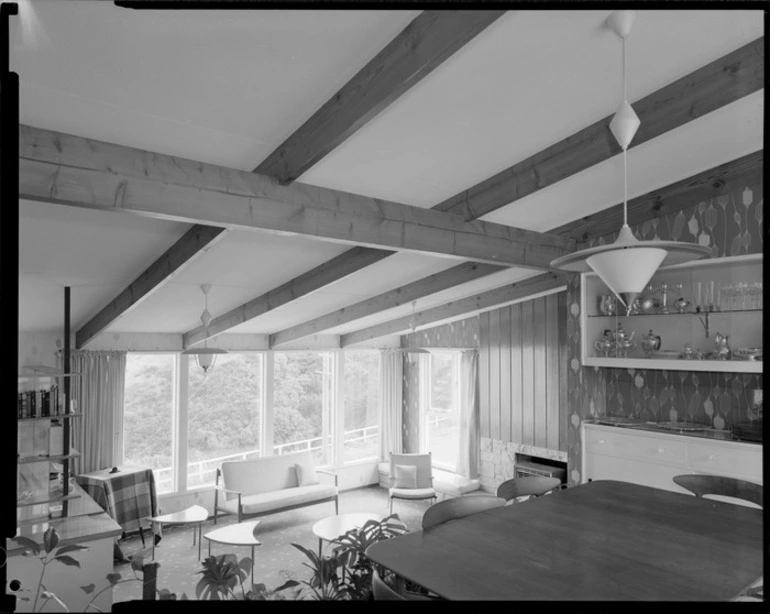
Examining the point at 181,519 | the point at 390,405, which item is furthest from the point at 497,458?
the point at 181,519

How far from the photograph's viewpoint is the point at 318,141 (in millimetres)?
2207

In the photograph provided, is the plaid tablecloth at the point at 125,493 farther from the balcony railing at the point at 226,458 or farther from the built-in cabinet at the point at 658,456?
the built-in cabinet at the point at 658,456

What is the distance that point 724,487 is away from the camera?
2676 mm

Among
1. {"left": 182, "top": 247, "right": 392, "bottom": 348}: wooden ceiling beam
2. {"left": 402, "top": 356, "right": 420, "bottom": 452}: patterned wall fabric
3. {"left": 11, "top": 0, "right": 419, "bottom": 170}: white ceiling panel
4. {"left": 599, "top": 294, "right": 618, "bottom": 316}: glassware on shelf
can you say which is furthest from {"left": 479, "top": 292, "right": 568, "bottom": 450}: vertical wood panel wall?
{"left": 11, "top": 0, "right": 419, "bottom": 170}: white ceiling panel

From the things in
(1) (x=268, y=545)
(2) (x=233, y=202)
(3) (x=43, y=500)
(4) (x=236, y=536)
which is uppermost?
(2) (x=233, y=202)

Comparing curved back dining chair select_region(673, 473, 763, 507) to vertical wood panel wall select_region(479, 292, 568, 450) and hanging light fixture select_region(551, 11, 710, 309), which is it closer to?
hanging light fixture select_region(551, 11, 710, 309)

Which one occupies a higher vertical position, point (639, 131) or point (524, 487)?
point (639, 131)

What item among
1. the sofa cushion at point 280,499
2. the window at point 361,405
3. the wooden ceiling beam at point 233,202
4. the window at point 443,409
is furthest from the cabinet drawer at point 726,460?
the window at point 361,405

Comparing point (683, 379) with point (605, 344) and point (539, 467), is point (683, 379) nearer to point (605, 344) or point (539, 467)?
point (605, 344)

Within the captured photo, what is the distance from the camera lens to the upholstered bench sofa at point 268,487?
610 centimetres

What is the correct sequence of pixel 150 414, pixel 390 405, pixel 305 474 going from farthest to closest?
pixel 390 405 → pixel 305 474 → pixel 150 414

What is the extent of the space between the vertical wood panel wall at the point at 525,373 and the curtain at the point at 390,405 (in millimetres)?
1436

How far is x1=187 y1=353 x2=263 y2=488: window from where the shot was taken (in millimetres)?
6691

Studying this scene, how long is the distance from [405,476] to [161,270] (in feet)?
14.5
